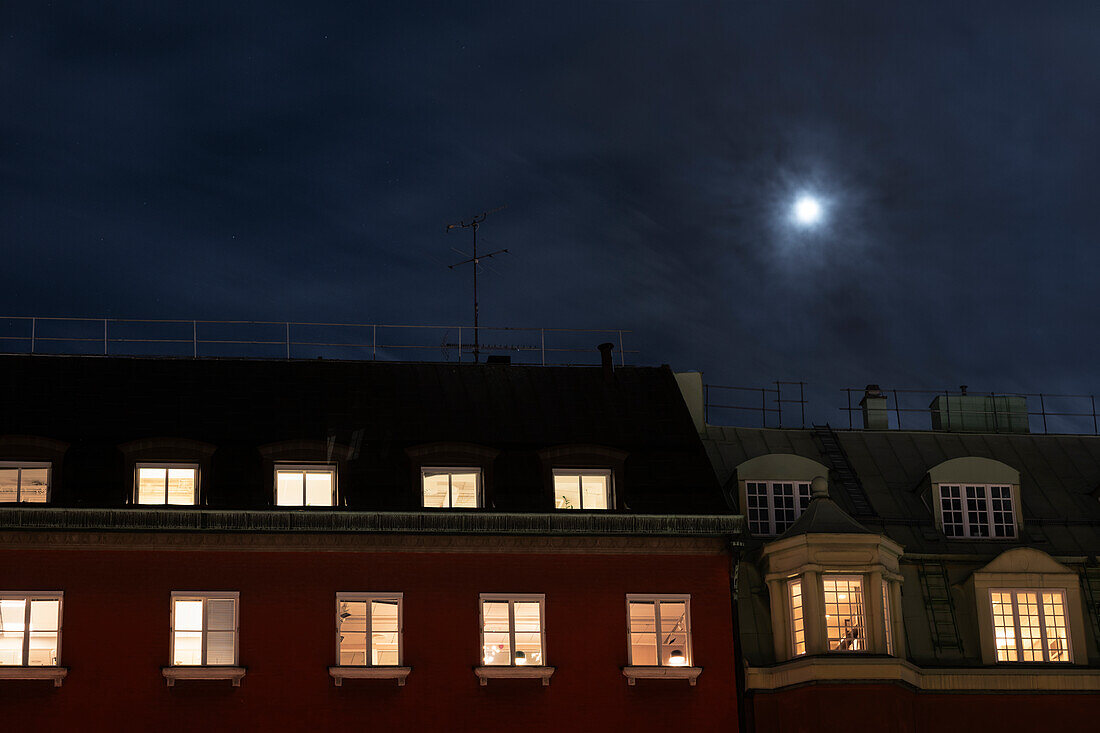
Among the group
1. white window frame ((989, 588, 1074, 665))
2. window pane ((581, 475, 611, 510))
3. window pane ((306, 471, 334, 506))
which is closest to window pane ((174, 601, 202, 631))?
window pane ((306, 471, 334, 506))

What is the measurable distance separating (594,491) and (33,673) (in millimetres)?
16593

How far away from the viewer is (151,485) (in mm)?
46625

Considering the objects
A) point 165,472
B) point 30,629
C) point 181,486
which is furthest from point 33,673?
point 165,472

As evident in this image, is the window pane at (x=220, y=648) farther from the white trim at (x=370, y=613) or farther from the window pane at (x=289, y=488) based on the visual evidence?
the window pane at (x=289, y=488)

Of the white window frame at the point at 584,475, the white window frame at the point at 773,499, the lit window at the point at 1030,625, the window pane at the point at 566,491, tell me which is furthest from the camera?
the white window frame at the point at 773,499

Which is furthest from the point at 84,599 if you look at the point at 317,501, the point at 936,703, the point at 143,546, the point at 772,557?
the point at 936,703

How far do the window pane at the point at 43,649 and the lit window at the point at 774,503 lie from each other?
2123cm

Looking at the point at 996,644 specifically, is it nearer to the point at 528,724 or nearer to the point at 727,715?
the point at 727,715

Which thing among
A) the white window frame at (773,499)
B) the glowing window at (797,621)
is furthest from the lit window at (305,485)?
the glowing window at (797,621)

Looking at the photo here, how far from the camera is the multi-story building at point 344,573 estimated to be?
1750 inches

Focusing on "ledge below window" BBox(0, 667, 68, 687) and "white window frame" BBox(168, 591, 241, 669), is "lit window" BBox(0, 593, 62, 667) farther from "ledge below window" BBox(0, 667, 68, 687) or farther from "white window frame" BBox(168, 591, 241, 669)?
"white window frame" BBox(168, 591, 241, 669)

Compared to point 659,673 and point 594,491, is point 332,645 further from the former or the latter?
point 659,673

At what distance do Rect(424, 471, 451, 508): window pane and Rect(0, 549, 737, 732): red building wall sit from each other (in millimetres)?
1739

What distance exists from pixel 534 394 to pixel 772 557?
9.72 metres
